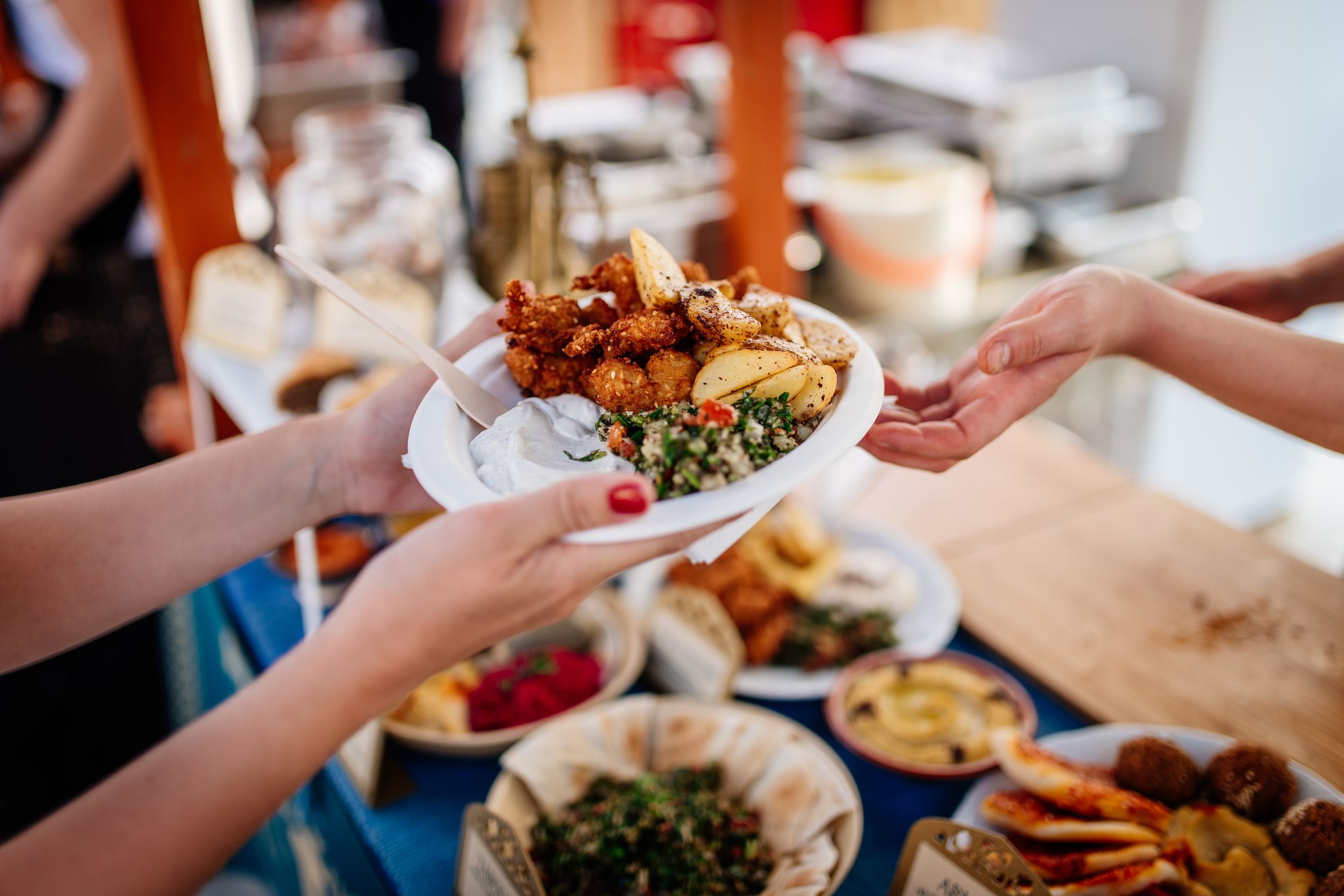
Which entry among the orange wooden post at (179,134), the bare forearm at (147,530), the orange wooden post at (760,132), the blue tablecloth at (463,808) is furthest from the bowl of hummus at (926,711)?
the orange wooden post at (179,134)

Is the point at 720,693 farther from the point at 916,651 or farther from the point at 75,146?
the point at 75,146

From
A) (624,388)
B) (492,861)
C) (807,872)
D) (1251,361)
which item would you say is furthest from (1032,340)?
(492,861)

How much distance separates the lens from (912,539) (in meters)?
2.20

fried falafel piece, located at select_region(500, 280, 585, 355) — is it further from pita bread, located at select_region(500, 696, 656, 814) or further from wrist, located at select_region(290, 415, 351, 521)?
pita bread, located at select_region(500, 696, 656, 814)

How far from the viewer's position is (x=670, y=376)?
1.11 metres

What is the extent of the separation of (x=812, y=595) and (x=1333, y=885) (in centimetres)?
101

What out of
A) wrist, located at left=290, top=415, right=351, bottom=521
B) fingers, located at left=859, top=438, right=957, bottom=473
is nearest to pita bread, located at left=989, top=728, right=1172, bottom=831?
fingers, located at left=859, top=438, right=957, bottom=473

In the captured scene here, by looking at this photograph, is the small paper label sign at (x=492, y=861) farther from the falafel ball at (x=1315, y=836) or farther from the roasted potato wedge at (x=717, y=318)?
the falafel ball at (x=1315, y=836)

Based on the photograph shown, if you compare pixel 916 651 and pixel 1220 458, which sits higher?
pixel 916 651

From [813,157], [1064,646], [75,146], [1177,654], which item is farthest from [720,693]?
[75,146]

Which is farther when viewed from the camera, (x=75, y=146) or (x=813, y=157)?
(x=813, y=157)

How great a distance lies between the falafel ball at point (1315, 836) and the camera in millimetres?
1198

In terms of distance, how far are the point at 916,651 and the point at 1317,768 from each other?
0.65 m

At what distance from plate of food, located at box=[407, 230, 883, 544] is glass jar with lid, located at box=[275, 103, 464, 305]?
1232mm
